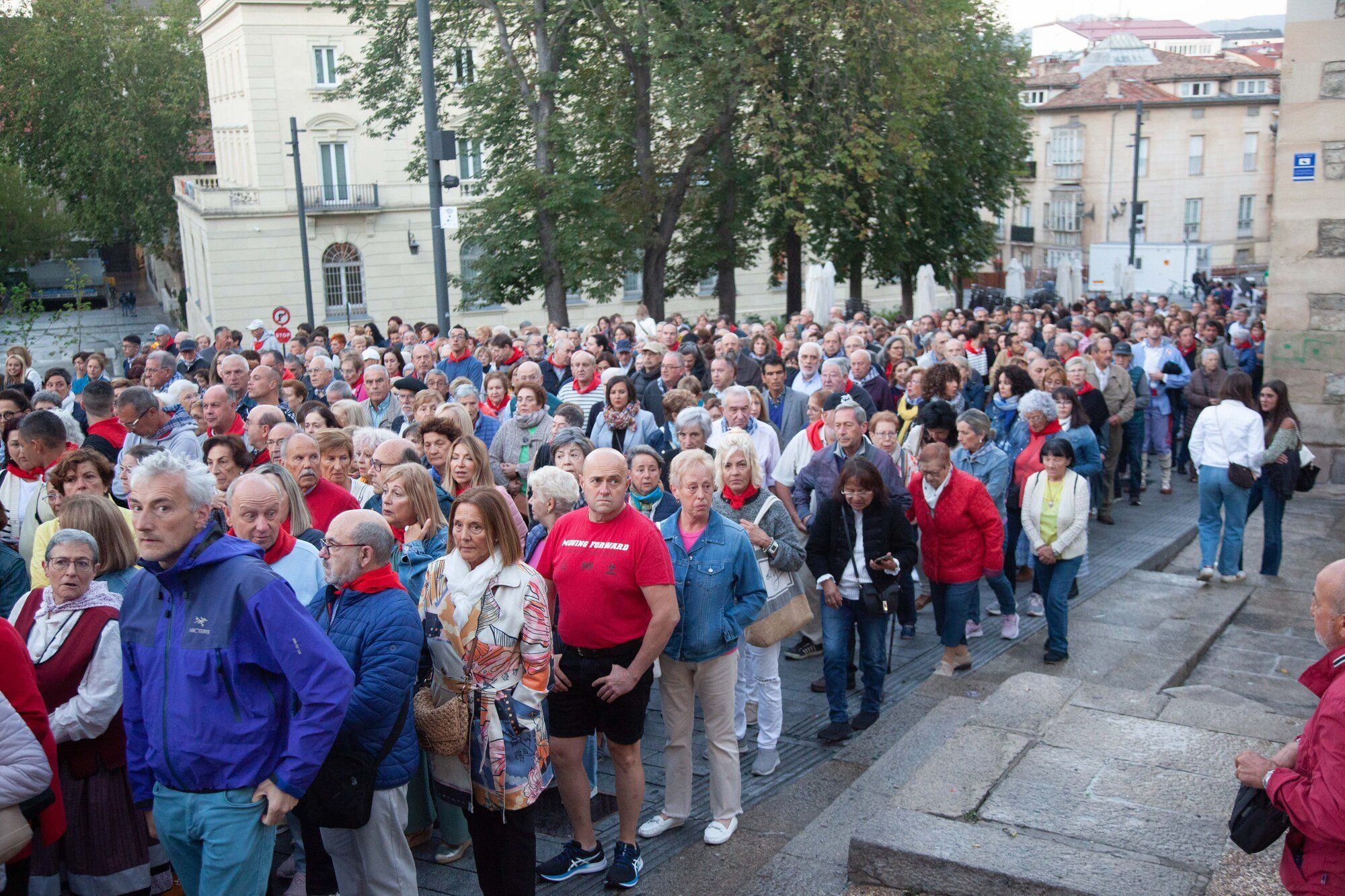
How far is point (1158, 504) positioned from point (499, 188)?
40.6 ft

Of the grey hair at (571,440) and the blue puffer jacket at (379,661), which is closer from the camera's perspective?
the blue puffer jacket at (379,661)

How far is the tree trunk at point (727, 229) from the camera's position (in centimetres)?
2444

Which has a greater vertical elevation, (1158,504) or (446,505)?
(446,505)

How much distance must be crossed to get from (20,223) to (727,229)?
17.1 metres

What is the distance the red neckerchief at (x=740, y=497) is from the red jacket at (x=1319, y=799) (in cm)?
316

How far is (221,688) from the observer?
138 inches

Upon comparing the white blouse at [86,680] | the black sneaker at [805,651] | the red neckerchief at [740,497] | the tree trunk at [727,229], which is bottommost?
the black sneaker at [805,651]

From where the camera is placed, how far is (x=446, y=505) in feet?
21.1

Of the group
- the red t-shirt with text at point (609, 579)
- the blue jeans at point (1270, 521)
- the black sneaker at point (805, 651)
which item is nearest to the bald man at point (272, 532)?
the red t-shirt with text at point (609, 579)

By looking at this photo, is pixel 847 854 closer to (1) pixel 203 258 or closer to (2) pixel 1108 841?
(2) pixel 1108 841

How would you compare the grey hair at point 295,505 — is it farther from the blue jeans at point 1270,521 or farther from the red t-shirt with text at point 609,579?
the blue jeans at point 1270,521

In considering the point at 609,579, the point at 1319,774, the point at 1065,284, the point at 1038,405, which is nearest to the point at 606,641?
the point at 609,579

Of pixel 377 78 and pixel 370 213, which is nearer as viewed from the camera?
pixel 377 78

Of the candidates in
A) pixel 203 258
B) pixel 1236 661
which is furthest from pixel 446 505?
pixel 203 258
